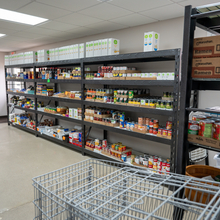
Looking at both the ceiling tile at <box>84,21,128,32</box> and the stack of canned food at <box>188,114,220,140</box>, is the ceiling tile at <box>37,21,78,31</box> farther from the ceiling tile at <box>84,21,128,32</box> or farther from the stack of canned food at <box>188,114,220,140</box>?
the stack of canned food at <box>188,114,220,140</box>

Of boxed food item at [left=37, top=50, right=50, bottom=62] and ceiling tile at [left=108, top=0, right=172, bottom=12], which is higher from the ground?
ceiling tile at [left=108, top=0, right=172, bottom=12]

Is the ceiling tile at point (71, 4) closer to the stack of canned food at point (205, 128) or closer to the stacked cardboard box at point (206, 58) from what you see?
the stacked cardboard box at point (206, 58)

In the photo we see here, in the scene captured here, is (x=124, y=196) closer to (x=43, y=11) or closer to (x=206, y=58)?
(x=206, y=58)

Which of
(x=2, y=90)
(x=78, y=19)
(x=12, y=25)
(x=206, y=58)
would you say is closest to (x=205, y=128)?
(x=206, y=58)

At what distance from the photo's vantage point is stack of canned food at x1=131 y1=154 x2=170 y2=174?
336 centimetres

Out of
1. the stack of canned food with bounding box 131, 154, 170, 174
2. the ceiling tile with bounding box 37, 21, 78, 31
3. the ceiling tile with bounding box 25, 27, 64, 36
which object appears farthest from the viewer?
the ceiling tile with bounding box 25, 27, 64, 36

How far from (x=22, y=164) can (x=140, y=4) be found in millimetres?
3604

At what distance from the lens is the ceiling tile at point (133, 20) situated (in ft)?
11.9

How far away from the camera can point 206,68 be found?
69.2 inches

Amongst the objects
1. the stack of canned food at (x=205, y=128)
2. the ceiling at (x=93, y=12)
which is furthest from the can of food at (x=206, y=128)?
the ceiling at (x=93, y=12)

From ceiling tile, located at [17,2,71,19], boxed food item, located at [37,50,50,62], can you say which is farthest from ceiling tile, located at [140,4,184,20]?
boxed food item, located at [37,50,50,62]

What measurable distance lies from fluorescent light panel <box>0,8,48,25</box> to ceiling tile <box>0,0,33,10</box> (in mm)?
338

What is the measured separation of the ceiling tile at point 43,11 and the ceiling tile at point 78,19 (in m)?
0.15

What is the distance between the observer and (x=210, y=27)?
209cm
